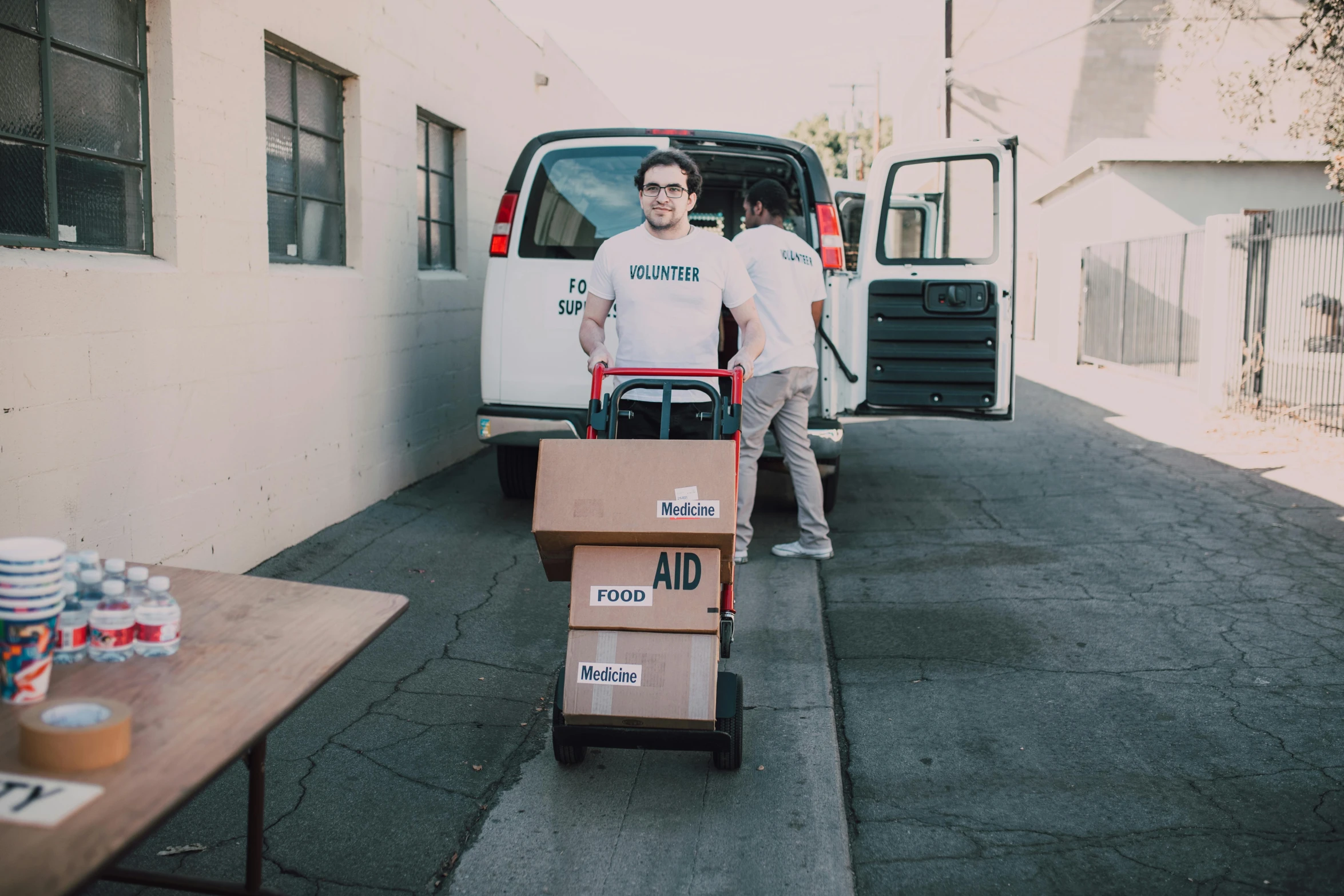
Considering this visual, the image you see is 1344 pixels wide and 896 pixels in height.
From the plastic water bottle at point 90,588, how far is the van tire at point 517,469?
5148mm

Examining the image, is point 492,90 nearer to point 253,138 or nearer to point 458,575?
point 253,138

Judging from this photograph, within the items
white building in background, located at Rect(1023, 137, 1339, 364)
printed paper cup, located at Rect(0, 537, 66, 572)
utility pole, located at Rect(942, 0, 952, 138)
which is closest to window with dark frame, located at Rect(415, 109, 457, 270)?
printed paper cup, located at Rect(0, 537, 66, 572)

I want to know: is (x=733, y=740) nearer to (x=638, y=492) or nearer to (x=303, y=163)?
(x=638, y=492)

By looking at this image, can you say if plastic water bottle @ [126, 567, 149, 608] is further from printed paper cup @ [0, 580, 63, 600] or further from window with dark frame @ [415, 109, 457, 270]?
window with dark frame @ [415, 109, 457, 270]

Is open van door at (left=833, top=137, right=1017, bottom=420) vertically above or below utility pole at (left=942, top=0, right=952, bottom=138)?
below

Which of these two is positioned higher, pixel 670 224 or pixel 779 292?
pixel 670 224

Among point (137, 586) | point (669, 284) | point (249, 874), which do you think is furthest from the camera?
point (669, 284)

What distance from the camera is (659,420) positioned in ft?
14.3

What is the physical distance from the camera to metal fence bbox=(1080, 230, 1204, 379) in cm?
1667

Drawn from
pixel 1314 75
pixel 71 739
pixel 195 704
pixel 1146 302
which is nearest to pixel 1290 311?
pixel 1314 75

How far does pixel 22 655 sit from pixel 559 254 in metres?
5.00

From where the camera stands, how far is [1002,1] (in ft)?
92.1

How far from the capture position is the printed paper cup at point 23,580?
6.55ft

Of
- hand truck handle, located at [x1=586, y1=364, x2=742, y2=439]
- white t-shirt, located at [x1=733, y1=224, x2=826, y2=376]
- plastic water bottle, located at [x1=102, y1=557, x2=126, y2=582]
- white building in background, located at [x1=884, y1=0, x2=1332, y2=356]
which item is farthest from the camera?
white building in background, located at [x1=884, y1=0, x2=1332, y2=356]
